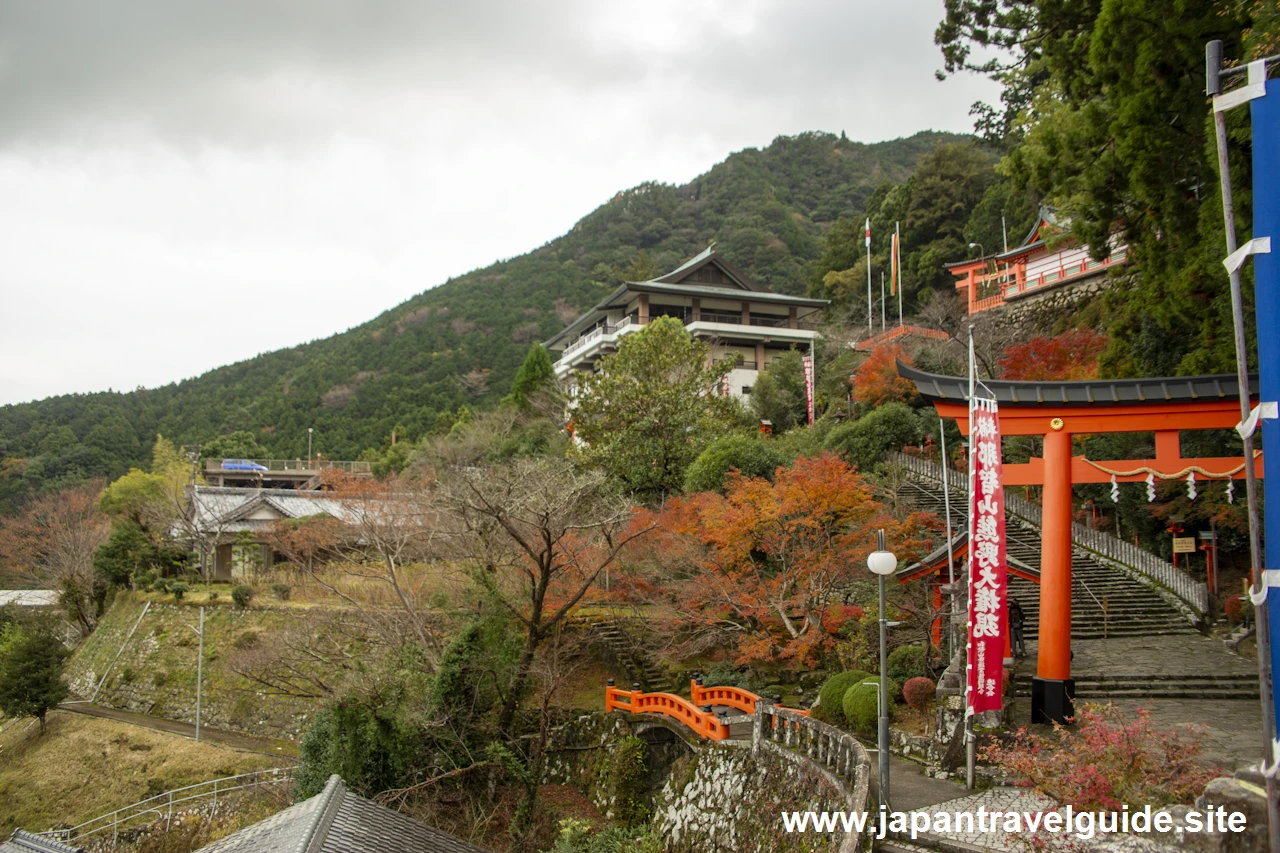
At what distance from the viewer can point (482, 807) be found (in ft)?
57.7

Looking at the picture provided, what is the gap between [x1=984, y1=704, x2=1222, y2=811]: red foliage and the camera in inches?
315

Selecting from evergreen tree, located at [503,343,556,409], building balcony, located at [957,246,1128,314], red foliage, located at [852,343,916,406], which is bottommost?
red foliage, located at [852,343,916,406]

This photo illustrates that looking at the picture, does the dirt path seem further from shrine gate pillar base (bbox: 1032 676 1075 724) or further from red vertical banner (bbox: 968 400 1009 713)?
shrine gate pillar base (bbox: 1032 676 1075 724)

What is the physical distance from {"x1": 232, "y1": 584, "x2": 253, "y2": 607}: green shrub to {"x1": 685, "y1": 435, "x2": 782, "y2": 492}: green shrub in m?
14.3

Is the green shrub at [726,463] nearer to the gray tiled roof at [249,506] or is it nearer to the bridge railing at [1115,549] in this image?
the bridge railing at [1115,549]

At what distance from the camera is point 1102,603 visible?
19.2m

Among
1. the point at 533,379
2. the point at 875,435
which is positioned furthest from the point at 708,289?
the point at 875,435

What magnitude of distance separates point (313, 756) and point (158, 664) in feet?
41.9

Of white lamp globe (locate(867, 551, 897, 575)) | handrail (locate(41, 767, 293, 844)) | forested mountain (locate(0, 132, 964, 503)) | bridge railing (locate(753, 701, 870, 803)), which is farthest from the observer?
forested mountain (locate(0, 132, 964, 503))

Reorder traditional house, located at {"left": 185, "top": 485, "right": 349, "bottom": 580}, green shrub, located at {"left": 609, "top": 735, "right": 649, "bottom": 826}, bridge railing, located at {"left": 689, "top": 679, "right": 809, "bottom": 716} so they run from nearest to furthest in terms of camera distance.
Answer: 1. bridge railing, located at {"left": 689, "top": 679, "right": 809, "bottom": 716}
2. green shrub, located at {"left": 609, "top": 735, "right": 649, "bottom": 826}
3. traditional house, located at {"left": 185, "top": 485, "right": 349, "bottom": 580}

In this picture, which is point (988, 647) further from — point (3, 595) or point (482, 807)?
point (3, 595)

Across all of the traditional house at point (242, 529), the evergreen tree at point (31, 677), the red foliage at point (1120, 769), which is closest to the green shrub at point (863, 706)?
the red foliage at point (1120, 769)

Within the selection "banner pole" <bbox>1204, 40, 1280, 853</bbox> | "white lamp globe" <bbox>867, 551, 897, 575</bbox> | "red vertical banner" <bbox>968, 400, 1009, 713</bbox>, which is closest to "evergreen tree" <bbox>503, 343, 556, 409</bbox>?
"red vertical banner" <bbox>968, 400, 1009, 713</bbox>

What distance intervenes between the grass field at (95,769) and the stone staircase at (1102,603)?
1881 cm
